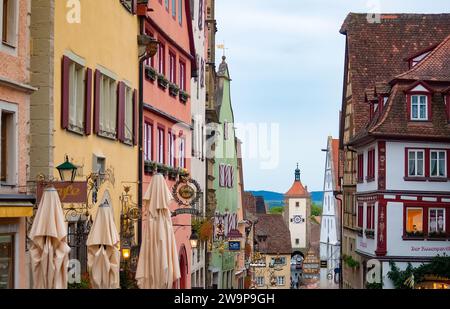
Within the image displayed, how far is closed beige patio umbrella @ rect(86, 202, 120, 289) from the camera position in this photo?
14.7 m

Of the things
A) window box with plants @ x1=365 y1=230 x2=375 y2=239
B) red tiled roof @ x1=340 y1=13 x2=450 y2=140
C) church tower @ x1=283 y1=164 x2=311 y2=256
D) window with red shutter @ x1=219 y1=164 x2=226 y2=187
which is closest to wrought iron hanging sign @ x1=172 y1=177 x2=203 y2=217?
window box with plants @ x1=365 y1=230 x2=375 y2=239

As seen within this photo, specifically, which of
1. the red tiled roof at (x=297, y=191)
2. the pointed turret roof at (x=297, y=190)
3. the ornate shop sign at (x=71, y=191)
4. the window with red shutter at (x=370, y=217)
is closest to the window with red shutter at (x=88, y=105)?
the ornate shop sign at (x=71, y=191)

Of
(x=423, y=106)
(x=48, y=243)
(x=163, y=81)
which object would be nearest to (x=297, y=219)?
(x=423, y=106)

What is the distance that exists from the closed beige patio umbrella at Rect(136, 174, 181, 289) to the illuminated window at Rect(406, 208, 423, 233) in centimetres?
2184

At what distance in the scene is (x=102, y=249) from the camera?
48.7 ft

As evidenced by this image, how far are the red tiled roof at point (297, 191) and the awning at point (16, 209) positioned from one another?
5020 inches

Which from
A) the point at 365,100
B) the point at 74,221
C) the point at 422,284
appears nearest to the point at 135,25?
the point at 74,221

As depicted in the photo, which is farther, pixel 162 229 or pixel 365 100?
pixel 365 100

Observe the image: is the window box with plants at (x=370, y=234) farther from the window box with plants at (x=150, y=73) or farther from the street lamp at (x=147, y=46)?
the street lamp at (x=147, y=46)

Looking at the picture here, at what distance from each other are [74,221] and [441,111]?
76.9ft

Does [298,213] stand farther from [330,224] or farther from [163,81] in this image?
[163,81]

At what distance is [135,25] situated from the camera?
23.6 metres

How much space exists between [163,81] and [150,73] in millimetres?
1933
